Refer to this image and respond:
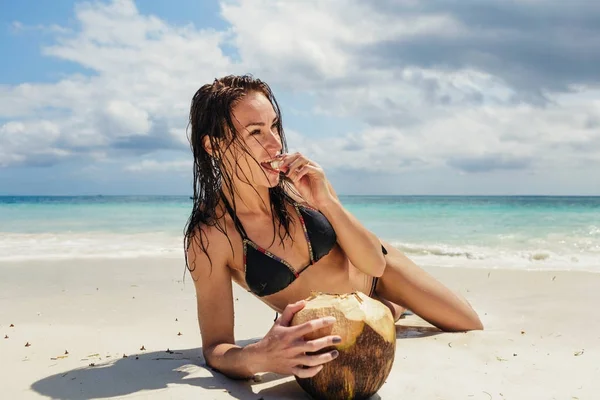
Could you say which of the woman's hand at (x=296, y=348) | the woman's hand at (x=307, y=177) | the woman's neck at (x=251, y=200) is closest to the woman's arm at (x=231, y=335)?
the woman's hand at (x=296, y=348)

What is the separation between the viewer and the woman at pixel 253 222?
339cm

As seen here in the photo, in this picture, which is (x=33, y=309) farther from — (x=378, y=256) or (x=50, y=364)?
(x=378, y=256)

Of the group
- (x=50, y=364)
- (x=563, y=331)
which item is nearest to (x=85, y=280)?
(x=50, y=364)

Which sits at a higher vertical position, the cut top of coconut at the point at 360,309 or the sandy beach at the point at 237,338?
the cut top of coconut at the point at 360,309

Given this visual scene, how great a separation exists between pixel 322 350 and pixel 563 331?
3051mm

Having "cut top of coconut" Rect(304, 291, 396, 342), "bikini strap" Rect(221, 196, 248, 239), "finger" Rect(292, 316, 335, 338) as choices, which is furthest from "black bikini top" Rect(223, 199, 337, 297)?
"finger" Rect(292, 316, 335, 338)

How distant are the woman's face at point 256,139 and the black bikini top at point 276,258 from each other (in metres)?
0.33

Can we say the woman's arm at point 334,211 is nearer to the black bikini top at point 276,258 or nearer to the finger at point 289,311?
the black bikini top at point 276,258

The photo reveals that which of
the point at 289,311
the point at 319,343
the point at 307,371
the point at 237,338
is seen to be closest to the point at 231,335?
the point at 289,311

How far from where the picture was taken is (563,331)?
4898 millimetres

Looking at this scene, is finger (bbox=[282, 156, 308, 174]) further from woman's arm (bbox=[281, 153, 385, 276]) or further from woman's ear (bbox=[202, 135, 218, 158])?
woman's ear (bbox=[202, 135, 218, 158])

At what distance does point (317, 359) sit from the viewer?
261 cm

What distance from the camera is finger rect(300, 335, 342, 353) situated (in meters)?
2.59

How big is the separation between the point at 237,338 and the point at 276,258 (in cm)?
173
